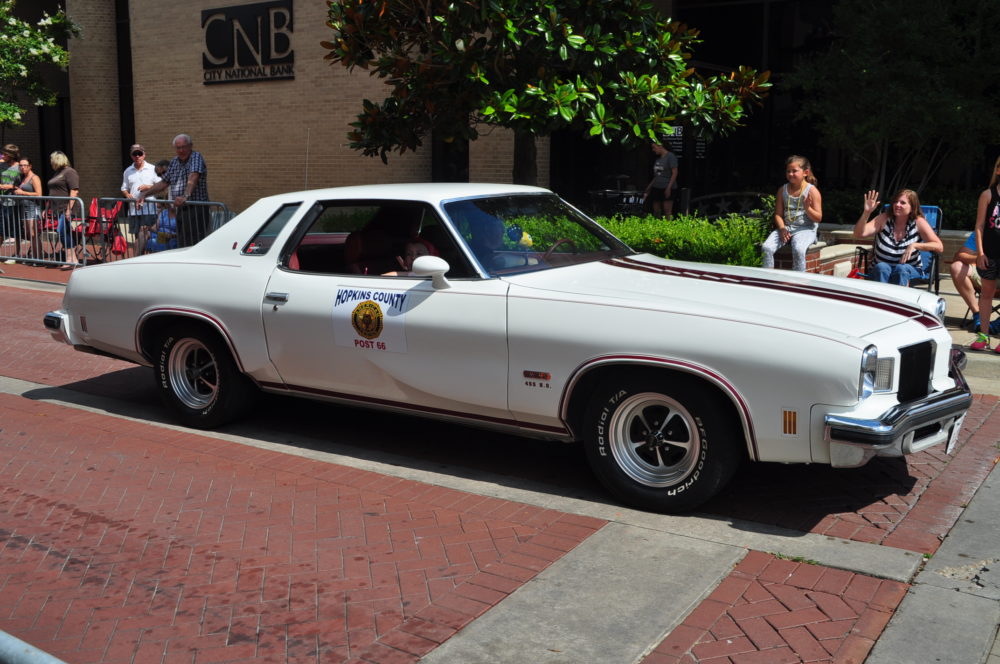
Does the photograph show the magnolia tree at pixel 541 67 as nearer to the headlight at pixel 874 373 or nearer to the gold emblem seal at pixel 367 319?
the gold emblem seal at pixel 367 319

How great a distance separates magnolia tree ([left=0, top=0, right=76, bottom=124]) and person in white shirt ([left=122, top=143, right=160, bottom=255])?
9.89 meters

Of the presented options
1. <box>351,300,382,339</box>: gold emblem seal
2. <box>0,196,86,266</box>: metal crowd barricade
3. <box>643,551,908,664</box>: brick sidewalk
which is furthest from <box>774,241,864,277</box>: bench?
<box>0,196,86,266</box>: metal crowd barricade

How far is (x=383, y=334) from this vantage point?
5.77 metres

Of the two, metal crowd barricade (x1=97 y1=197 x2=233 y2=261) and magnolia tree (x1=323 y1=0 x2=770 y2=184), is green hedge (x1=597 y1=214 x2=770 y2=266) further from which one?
metal crowd barricade (x1=97 y1=197 x2=233 y2=261)

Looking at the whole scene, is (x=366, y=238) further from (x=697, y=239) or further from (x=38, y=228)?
(x=38, y=228)

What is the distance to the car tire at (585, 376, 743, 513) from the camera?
4891 millimetres

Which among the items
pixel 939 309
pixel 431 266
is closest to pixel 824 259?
pixel 939 309

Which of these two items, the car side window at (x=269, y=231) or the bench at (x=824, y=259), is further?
the bench at (x=824, y=259)

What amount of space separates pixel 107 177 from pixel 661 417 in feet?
76.2

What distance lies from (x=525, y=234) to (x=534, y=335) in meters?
0.89

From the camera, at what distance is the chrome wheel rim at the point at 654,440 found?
16.4 ft

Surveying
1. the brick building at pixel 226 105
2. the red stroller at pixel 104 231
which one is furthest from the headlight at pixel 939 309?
the brick building at pixel 226 105

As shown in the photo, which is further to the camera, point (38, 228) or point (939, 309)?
point (38, 228)

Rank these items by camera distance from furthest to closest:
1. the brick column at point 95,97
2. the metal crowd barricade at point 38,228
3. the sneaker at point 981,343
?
the brick column at point 95,97, the metal crowd barricade at point 38,228, the sneaker at point 981,343
